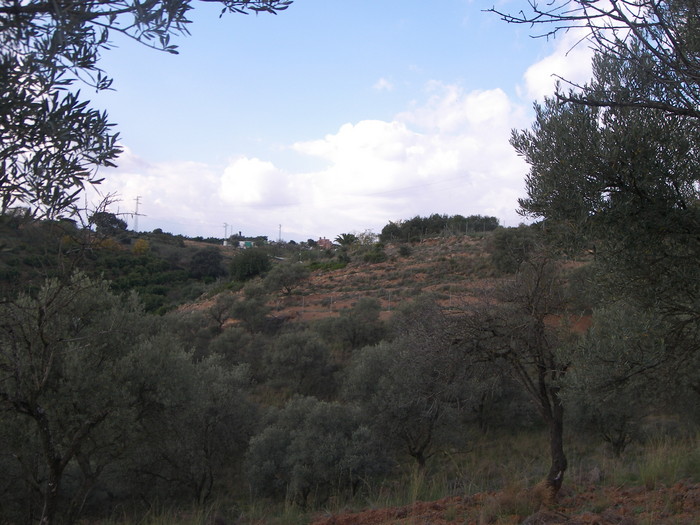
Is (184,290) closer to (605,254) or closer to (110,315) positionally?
(110,315)

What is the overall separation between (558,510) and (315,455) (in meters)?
7.74

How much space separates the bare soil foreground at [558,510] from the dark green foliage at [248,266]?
39.3 metres

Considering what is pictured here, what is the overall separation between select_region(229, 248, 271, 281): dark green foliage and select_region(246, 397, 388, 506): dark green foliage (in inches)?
1228

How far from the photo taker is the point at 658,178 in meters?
4.17

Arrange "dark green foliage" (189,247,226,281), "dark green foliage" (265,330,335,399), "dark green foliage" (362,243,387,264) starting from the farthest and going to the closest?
"dark green foliage" (362,243,387,264) → "dark green foliage" (189,247,226,281) → "dark green foliage" (265,330,335,399)

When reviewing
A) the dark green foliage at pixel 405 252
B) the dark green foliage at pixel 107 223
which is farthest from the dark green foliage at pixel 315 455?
the dark green foliage at pixel 405 252

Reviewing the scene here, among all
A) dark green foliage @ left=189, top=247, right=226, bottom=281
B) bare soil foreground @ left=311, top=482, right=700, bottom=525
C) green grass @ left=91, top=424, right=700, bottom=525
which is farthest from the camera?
dark green foliage @ left=189, top=247, right=226, bottom=281

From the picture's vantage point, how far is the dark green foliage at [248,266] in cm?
4509

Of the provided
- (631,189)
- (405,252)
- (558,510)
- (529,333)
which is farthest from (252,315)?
(631,189)

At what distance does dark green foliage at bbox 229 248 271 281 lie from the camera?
1775 inches

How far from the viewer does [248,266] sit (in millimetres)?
45062

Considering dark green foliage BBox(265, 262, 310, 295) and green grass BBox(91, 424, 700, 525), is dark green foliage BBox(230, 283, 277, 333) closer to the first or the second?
dark green foliage BBox(265, 262, 310, 295)

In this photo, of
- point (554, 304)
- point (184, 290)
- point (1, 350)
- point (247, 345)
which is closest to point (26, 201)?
point (1, 350)

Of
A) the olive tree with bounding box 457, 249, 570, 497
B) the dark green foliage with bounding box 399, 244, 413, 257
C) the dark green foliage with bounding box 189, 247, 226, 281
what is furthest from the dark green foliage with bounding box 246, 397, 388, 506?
the dark green foliage with bounding box 399, 244, 413, 257
